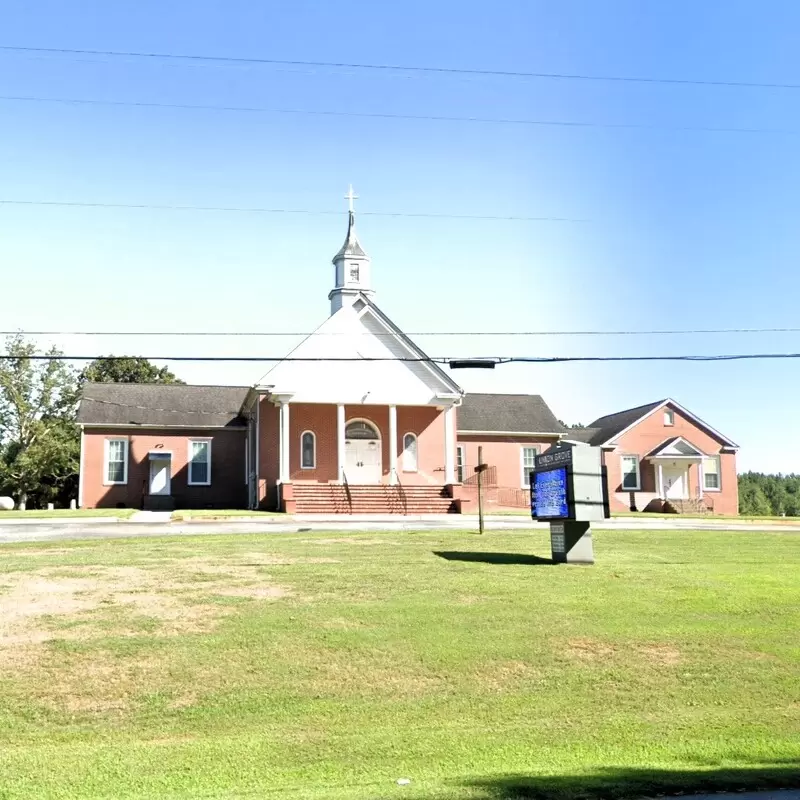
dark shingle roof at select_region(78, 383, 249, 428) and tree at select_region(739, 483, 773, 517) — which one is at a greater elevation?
dark shingle roof at select_region(78, 383, 249, 428)

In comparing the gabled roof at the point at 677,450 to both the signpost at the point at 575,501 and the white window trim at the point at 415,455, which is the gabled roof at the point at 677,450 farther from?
the signpost at the point at 575,501

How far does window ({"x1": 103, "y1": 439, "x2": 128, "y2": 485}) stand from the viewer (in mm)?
42406

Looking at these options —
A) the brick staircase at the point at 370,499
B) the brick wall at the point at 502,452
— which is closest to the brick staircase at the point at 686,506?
the brick wall at the point at 502,452

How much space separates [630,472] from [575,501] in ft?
110

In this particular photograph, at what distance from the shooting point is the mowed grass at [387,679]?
777cm

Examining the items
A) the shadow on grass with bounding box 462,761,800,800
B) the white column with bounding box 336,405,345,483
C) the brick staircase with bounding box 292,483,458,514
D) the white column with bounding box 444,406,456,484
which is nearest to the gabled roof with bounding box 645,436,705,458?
the white column with bounding box 444,406,456,484

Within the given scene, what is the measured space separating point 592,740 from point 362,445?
31.1 metres

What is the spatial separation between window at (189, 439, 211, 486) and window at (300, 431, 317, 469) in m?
6.73

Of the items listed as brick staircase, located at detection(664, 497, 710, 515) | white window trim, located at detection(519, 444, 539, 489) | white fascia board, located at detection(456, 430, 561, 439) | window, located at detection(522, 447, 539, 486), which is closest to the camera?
white fascia board, located at detection(456, 430, 561, 439)

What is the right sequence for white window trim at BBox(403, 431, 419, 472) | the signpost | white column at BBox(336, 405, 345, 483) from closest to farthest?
1. the signpost
2. white column at BBox(336, 405, 345, 483)
3. white window trim at BBox(403, 431, 419, 472)

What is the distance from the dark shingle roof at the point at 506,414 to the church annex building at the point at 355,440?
87mm

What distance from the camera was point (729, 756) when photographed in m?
8.38

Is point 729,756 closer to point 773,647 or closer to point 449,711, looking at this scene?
point 449,711

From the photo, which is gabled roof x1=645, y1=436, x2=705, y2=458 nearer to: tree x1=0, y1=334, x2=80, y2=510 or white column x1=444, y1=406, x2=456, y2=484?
white column x1=444, y1=406, x2=456, y2=484
